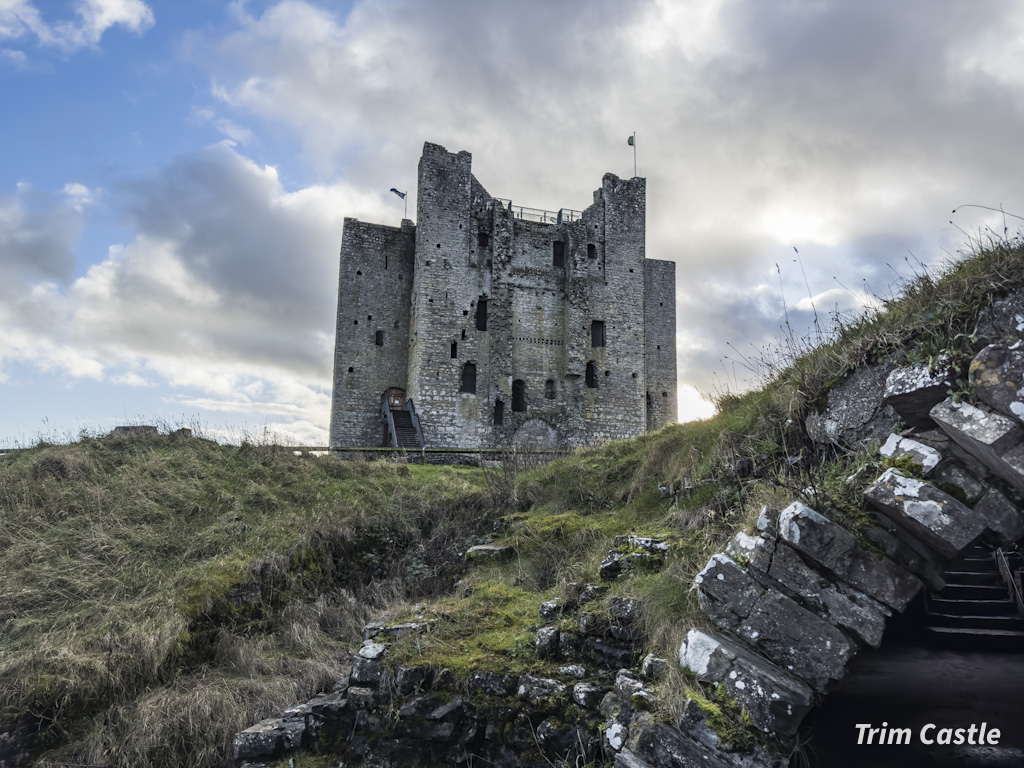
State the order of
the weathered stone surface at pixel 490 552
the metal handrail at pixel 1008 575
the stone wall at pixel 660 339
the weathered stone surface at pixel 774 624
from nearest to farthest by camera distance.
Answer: the weathered stone surface at pixel 774 624
the metal handrail at pixel 1008 575
the weathered stone surface at pixel 490 552
the stone wall at pixel 660 339

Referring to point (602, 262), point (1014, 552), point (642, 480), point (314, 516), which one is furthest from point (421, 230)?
point (1014, 552)

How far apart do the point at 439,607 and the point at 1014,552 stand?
215 inches

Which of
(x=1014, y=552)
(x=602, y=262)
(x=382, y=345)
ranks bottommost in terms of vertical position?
(x=1014, y=552)

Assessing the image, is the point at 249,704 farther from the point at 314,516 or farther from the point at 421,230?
the point at 421,230

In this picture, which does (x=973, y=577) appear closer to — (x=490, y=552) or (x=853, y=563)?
(x=853, y=563)

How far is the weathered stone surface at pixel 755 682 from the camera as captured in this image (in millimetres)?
4105

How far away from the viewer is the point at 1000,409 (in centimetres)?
404

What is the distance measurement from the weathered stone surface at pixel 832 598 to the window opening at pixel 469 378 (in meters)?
22.6

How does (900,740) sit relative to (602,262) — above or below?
below

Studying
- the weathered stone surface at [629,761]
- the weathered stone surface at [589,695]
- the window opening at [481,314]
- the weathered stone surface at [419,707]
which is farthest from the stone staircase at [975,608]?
the window opening at [481,314]

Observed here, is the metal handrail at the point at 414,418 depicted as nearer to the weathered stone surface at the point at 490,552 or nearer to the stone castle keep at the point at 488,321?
the stone castle keep at the point at 488,321

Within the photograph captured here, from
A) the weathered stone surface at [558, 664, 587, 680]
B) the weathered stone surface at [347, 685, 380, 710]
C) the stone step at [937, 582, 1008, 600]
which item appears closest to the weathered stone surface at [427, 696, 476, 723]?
the weathered stone surface at [347, 685, 380, 710]

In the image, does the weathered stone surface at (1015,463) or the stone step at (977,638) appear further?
the stone step at (977,638)

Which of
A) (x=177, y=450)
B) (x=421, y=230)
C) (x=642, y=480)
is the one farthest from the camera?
(x=421, y=230)
